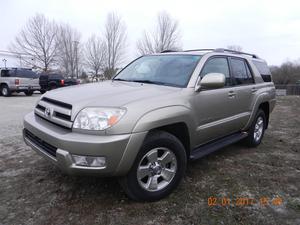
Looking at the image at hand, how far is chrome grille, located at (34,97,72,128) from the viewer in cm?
246

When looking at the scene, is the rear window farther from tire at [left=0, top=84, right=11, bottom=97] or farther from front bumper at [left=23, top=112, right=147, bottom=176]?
tire at [left=0, top=84, right=11, bottom=97]

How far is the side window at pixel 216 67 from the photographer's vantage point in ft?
11.1

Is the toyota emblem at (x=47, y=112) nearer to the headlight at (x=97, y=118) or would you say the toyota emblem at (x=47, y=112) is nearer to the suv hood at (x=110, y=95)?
the suv hood at (x=110, y=95)

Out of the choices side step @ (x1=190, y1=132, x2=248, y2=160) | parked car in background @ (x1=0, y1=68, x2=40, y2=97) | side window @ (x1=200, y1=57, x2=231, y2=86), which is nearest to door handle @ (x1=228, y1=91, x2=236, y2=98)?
side window @ (x1=200, y1=57, x2=231, y2=86)

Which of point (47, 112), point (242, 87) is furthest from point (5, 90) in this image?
point (242, 87)

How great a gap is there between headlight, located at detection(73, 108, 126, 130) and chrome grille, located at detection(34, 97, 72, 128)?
14cm

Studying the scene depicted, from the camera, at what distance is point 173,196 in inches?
111

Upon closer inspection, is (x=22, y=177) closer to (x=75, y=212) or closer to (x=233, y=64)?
(x=75, y=212)

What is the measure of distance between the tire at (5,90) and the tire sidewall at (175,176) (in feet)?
51.7

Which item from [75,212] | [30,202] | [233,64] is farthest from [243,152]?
[30,202]

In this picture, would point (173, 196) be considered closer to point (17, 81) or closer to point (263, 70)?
point (263, 70)

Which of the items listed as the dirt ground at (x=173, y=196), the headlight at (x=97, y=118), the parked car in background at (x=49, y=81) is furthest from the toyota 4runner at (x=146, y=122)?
the parked car in background at (x=49, y=81)

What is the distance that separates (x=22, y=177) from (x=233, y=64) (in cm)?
365

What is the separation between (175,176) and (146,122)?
33.3 inches
